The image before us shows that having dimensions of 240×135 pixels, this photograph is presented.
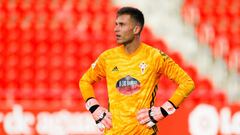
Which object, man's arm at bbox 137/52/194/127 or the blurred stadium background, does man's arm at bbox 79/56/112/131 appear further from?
the blurred stadium background

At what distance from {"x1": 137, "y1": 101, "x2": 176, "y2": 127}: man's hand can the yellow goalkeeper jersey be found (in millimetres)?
40

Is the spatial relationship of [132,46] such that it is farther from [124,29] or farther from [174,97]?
[174,97]

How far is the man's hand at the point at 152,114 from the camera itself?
207 inches

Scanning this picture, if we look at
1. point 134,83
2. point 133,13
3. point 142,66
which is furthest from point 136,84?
point 133,13

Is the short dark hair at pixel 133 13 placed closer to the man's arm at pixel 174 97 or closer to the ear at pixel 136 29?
the ear at pixel 136 29

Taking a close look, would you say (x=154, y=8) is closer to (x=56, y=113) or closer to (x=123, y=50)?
(x=56, y=113)

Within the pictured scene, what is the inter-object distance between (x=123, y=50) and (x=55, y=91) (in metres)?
5.52

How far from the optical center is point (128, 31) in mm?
5363

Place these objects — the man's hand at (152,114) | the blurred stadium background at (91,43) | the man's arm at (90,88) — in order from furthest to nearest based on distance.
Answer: the blurred stadium background at (91,43) → the man's arm at (90,88) → the man's hand at (152,114)

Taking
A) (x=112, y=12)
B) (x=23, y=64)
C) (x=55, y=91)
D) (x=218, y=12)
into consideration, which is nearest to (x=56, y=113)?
(x=55, y=91)

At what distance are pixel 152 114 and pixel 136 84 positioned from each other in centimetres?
25

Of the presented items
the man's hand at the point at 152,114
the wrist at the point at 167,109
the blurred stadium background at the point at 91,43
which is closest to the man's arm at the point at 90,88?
the man's hand at the point at 152,114

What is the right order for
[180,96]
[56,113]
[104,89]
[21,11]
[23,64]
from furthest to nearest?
[21,11]
[23,64]
[104,89]
[56,113]
[180,96]

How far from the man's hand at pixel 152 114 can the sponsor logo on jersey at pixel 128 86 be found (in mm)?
170
